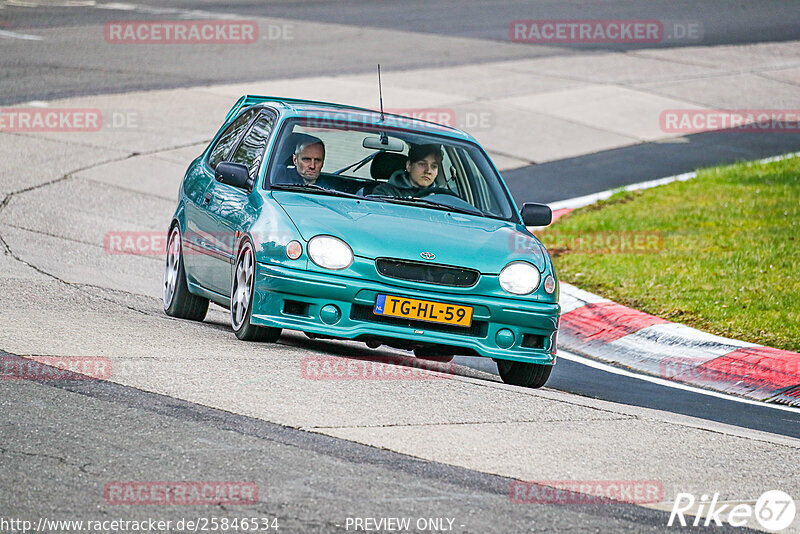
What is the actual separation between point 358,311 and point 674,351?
3.23m

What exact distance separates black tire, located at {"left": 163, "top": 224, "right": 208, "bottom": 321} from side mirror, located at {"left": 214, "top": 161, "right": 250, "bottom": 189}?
43.0 inches

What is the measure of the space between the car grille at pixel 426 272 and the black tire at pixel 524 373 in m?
0.77

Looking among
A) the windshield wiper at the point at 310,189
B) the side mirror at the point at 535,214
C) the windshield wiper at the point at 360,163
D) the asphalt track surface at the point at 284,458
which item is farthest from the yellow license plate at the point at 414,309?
the windshield wiper at the point at 360,163

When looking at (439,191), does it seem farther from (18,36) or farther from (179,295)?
(18,36)

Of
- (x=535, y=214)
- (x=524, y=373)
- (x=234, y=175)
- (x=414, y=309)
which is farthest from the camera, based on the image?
(x=535, y=214)

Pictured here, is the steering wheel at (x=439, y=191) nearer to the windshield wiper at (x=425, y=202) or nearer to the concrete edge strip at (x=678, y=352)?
the windshield wiper at (x=425, y=202)

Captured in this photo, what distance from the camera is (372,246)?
25.9 ft

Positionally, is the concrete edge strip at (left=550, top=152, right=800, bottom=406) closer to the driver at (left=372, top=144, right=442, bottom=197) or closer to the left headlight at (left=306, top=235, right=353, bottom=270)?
the driver at (left=372, top=144, right=442, bottom=197)

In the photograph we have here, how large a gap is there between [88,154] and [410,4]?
55.6 ft

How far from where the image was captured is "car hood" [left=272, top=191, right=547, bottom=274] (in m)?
7.94

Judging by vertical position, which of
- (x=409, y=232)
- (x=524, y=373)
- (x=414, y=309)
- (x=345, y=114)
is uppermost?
(x=345, y=114)

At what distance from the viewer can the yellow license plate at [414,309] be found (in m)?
7.84

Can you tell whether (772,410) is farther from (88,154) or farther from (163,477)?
(88,154)

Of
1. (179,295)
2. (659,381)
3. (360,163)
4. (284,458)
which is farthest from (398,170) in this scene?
(284,458)
